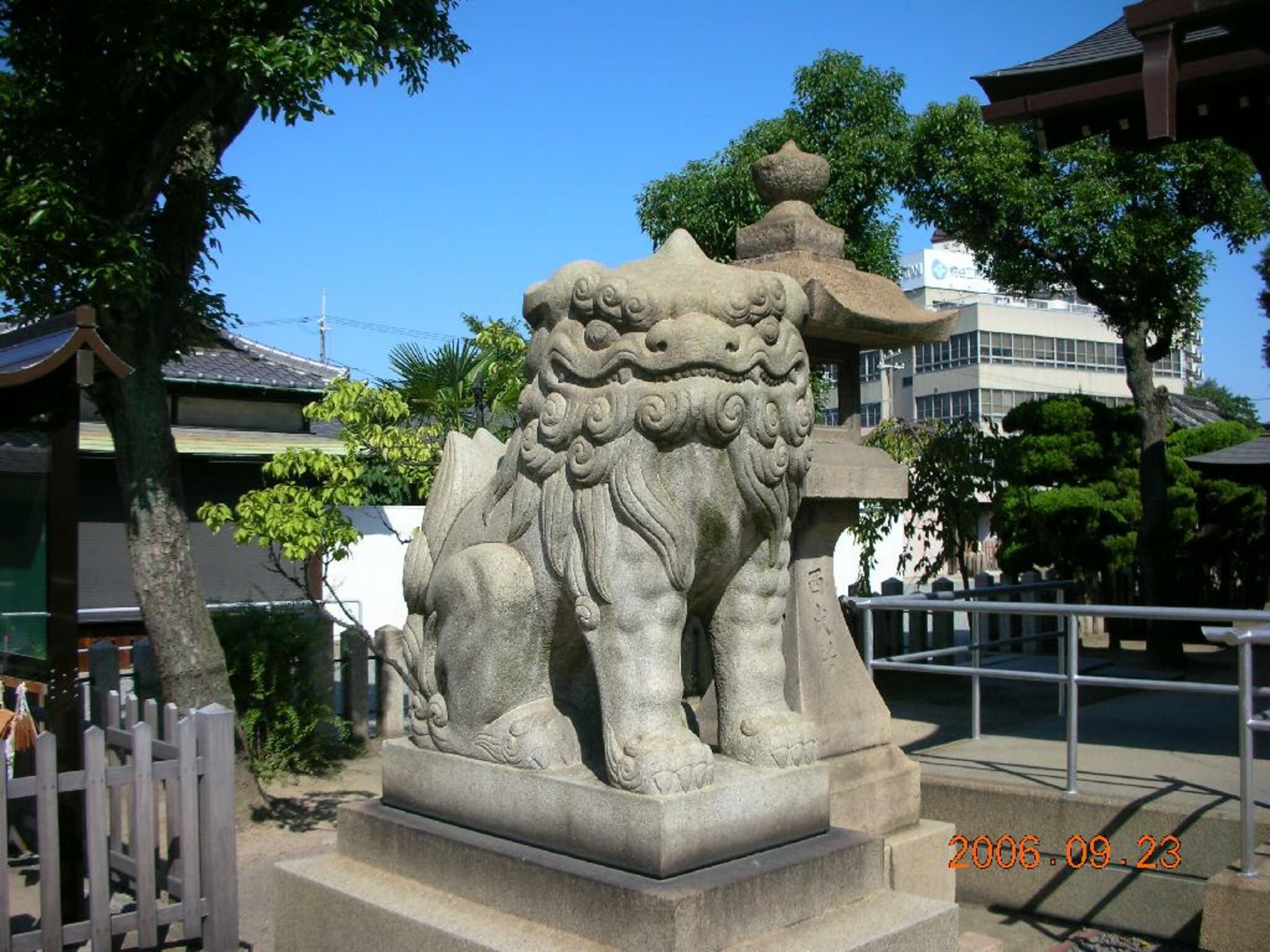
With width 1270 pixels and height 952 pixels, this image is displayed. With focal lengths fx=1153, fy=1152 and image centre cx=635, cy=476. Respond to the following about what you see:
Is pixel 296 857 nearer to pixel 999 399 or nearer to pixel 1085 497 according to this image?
pixel 1085 497

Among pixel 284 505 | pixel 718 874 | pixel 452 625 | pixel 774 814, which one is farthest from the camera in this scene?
pixel 284 505

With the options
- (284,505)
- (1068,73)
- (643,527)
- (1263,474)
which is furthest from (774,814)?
(1263,474)

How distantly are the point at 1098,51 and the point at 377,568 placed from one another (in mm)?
10727

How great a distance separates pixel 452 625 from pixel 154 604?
3.48 meters

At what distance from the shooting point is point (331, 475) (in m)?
6.27

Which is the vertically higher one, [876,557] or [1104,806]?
[876,557]

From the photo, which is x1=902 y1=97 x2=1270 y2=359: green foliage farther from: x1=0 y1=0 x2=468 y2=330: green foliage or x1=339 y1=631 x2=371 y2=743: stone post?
x1=339 y1=631 x2=371 y2=743: stone post

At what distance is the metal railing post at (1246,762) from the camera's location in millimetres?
4289

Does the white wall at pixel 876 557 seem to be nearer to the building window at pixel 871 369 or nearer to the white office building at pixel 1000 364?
the white office building at pixel 1000 364

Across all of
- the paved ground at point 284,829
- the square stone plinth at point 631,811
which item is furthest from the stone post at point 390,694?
the square stone plinth at point 631,811

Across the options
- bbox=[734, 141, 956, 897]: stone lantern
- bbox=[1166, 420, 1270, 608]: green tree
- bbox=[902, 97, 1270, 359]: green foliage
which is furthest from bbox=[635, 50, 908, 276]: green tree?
bbox=[734, 141, 956, 897]: stone lantern

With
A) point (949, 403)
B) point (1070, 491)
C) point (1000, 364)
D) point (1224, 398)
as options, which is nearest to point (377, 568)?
point (1070, 491)

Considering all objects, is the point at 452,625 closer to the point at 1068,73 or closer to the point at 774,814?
the point at 774,814

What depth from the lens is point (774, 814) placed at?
307cm
